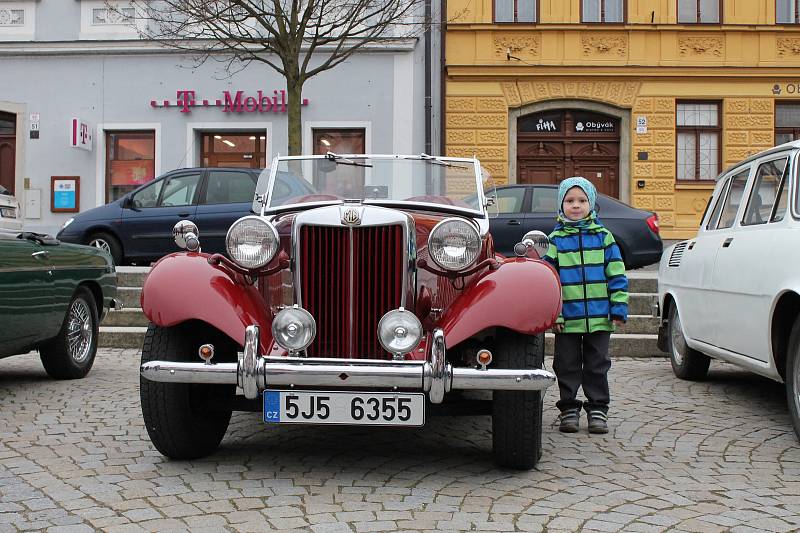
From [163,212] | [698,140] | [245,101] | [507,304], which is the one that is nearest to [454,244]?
[507,304]

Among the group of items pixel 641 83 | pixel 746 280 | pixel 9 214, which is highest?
pixel 641 83

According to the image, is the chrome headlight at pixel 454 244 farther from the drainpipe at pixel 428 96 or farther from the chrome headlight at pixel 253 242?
the drainpipe at pixel 428 96

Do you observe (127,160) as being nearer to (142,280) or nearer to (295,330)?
(142,280)

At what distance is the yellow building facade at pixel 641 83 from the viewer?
18.5m

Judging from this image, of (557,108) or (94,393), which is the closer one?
(94,393)

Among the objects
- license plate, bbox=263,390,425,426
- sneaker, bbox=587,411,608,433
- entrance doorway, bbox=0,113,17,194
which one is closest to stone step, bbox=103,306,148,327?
sneaker, bbox=587,411,608,433

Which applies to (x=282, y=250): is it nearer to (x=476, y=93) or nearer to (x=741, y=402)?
(x=741, y=402)

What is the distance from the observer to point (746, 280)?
543 cm

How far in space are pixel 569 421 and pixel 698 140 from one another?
1489cm

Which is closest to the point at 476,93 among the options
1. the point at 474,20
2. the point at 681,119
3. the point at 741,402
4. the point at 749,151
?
the point at 474,20

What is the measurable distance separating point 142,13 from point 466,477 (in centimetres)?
1649

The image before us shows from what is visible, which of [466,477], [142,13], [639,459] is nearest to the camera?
[466,477]

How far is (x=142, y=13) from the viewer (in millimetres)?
18312

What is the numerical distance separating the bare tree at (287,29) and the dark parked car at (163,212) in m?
2.56
